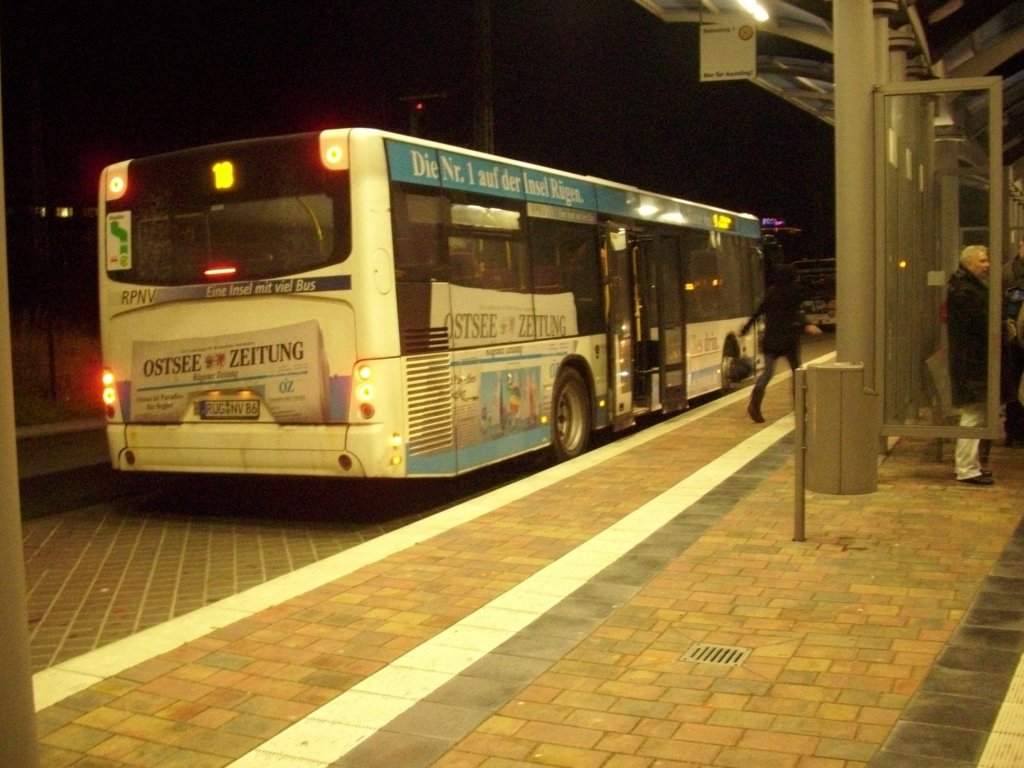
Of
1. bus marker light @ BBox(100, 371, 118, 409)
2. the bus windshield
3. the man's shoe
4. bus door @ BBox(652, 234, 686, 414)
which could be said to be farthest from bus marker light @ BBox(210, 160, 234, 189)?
bus door @ BBox(652, 234, 686, 414)

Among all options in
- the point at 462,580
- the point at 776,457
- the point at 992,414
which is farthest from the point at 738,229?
the point at 462,580

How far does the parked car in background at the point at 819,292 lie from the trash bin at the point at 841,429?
3675cm

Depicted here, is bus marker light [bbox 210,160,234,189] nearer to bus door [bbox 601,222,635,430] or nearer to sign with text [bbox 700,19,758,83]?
bus door [bbox 601,222,635,430]

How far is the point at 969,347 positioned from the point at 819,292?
3734 cm

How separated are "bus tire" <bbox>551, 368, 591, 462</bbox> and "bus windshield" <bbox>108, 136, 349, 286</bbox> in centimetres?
372

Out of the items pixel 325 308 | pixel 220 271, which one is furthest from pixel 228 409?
pixel 325 308

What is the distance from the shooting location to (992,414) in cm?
902

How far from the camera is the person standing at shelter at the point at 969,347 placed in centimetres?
911

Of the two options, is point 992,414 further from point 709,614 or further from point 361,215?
point 361,215

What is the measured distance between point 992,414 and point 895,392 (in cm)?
115

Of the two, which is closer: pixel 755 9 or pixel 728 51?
pixel 755 9

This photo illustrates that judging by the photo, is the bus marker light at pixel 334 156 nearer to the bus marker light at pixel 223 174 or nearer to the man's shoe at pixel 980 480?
the bus marker light at pixel 223 174

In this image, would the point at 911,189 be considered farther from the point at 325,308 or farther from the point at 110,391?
the point at 110,391

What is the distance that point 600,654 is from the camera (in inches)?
212
